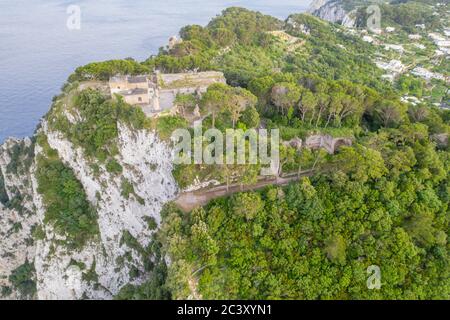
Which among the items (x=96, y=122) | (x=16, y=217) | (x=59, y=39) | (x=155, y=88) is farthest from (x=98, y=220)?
(x=59, y=39)

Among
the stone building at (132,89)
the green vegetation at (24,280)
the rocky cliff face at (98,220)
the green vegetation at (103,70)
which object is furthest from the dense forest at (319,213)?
the green vegetation at (24,280)

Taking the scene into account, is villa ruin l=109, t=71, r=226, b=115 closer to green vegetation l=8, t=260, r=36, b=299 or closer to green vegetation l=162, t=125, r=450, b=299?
green vegetation l=162, t=125, r=450, b=299

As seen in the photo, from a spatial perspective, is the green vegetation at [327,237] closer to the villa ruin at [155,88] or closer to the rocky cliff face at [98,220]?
the rocky cliff face at [98,220]

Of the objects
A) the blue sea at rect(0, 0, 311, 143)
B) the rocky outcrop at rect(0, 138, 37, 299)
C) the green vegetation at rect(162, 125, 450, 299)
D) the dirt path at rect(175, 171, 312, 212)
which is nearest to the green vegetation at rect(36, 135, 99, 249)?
the rocky outcrop at rect(0, 138, 37, 299)

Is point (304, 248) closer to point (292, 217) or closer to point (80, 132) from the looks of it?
point (292, 217)

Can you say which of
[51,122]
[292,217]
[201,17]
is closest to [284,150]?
[292,217]
